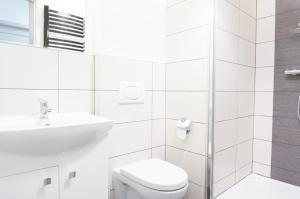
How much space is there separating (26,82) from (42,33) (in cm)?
31

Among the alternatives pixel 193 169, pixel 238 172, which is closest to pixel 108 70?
pixel 193 169

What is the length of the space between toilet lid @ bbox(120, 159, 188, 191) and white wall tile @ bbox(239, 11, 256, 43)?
129 cm

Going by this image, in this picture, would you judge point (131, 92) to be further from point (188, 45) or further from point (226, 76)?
point (226, 76)

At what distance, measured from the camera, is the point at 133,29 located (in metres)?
1.58

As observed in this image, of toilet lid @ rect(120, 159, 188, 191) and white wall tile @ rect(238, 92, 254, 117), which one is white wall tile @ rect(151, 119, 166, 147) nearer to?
toilet lid @ rect(120, 159, 188, 191)

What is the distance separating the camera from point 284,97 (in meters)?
1.82

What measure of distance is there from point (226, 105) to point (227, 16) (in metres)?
0.70

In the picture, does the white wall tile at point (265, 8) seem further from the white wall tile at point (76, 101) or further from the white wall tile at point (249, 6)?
the white wall tile at point (76, 101)

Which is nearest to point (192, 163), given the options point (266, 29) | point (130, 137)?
point (130, 137)

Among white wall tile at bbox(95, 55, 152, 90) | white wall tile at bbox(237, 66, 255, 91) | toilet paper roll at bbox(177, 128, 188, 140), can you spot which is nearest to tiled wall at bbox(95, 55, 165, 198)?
white wall tile at bbox(95, 55, 152, 90)

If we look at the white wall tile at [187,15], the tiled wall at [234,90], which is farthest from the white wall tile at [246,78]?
the white wall tile at [187,15]

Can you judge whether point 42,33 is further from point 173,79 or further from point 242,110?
point 242,110

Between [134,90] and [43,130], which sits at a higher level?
[134,90]

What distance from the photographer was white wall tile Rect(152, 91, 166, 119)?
172 centimetres
